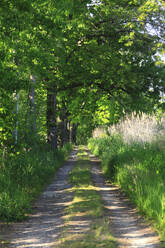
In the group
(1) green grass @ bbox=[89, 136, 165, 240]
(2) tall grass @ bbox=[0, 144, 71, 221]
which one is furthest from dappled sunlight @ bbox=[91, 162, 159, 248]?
(2) tall grass @ bbox=[0, 144, 71, 221]

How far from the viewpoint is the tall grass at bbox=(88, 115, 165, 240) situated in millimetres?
7293

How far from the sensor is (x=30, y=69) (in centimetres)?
1031

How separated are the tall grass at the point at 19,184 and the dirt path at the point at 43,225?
30 cm

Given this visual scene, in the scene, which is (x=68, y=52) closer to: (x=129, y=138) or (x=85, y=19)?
(x=85, y=19)

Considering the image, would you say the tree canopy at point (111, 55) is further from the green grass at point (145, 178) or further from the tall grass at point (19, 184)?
the green grass at point (145, 178)

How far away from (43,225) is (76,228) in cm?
106

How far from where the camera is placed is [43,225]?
285 inches

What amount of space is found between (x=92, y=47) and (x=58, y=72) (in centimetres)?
274

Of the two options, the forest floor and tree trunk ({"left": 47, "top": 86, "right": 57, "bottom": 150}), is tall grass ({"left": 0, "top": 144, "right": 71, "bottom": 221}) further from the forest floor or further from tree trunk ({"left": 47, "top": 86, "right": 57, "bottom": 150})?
tree trunk ({"left": 47, "top": 86, "right": 57, "bottom": 150})

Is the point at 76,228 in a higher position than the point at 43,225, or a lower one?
higher

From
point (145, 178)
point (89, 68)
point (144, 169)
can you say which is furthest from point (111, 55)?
point (145, 178)

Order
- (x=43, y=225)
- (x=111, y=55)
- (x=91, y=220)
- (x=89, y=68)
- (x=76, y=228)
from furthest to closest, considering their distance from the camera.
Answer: (x=89, y=68), (x=111, y=55), (x=43, y=225), (x=91, y=220), (x=76, y=228)

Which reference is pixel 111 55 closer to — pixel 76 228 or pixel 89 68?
pixel 89 68

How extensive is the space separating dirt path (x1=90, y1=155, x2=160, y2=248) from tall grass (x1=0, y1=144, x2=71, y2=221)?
2.02 m
